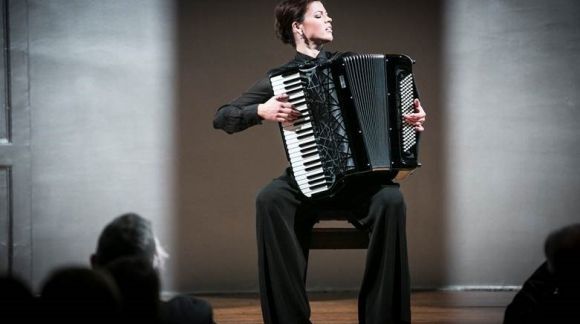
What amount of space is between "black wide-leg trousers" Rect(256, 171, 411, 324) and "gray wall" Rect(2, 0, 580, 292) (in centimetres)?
119

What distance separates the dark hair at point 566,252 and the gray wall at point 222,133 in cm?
244

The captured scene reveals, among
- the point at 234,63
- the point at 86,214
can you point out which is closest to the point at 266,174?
the point at 234,63

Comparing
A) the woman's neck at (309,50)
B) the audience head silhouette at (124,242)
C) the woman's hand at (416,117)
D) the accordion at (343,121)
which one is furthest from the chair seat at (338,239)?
the audience head silhouette at (124,242)

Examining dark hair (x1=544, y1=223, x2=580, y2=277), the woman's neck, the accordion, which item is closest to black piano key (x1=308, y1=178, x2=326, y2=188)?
the accordion

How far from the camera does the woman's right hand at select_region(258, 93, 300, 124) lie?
115 inches

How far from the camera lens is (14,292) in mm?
1508

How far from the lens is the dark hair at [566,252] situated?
1745mm

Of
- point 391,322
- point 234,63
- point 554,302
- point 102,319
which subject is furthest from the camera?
point 234,63

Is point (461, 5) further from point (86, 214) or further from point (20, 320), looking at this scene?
point (20, 320)

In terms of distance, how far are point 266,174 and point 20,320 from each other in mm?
2783

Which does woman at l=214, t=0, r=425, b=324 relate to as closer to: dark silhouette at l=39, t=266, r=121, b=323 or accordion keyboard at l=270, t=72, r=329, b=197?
accordion keyboard at l=270, t=72, r=329, b=197

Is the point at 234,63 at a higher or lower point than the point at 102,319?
higher

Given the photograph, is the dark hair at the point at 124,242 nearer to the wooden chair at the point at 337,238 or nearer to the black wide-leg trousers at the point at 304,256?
the black wide-leg trousers at the point at 304,256

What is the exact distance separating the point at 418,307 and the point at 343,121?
1.13 m
